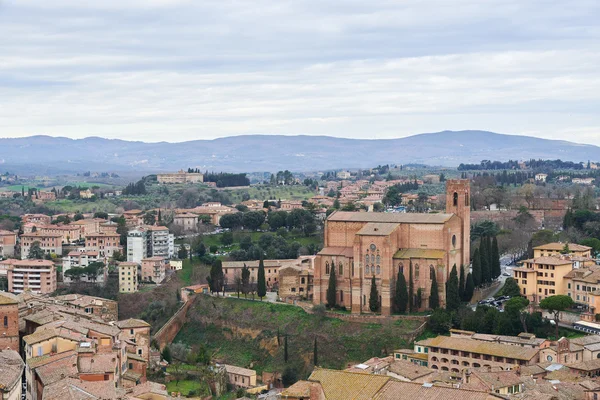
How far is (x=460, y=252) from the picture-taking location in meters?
52.3

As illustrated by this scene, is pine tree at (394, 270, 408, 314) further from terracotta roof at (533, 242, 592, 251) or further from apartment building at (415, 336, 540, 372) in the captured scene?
terracotta roof at (533, 242, 592, 251)

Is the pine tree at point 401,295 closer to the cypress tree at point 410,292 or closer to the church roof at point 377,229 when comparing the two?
the cypress tree at point 410,292

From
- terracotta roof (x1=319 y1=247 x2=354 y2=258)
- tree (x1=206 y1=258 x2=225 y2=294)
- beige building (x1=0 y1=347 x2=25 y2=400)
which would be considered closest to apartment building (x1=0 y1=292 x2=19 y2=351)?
beige building (x1=0 y1=347 x2=25 y2=400)

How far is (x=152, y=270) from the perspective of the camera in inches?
2494

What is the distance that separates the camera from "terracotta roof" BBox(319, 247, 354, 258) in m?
51.6

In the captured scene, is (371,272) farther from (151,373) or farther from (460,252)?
(151,373)

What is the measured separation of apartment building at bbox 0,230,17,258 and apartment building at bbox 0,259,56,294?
41.2 ft

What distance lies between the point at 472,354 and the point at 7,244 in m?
45.7

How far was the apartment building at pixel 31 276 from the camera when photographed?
198 feet

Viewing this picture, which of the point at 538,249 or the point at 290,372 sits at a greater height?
the point at 538,249

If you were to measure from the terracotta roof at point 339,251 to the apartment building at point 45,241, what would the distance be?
2743 centimetres

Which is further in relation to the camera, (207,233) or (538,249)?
(207,233)

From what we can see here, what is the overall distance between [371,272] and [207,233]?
2992cm

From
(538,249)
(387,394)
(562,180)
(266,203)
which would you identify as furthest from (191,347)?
(562,180)
